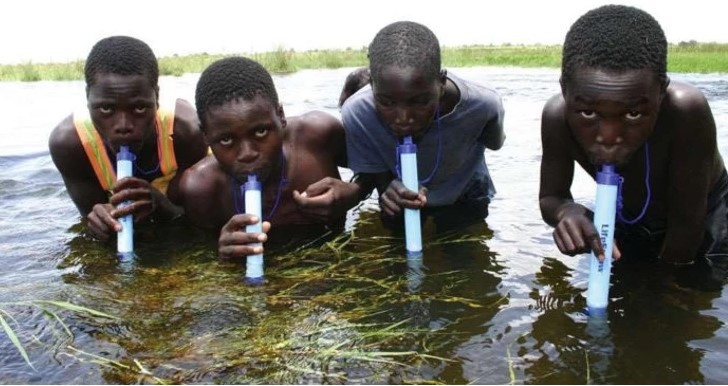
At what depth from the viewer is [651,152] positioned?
11.0ft

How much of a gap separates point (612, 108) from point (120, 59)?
277 centimetres

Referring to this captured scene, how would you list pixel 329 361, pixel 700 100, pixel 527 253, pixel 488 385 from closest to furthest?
pixel 488 385 < pixel 329 361 < pixel 700 100 < pixel 527 253

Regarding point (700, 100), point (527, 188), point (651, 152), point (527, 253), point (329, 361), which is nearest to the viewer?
point (329, 361)

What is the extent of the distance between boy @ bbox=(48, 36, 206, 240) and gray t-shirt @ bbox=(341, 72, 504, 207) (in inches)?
47.1

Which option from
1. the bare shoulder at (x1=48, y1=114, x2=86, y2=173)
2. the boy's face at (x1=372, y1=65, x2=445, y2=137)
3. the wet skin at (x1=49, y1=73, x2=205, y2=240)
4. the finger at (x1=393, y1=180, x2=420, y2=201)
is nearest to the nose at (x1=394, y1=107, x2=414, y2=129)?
the boy's face at (x1=372, y1=65, x2=445, y2=137)

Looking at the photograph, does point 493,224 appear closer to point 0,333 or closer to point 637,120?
point 637,120

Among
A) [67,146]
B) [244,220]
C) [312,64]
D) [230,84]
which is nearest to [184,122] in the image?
[67,146]

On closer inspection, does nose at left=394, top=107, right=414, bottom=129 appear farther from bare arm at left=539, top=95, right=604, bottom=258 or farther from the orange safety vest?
the orange safety vest

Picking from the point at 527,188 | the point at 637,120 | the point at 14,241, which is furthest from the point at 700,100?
the point at 14,241

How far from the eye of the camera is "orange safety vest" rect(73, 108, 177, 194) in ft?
14.9

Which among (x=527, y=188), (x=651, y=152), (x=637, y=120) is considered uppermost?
(x=637, y=120)

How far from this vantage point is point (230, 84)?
3611mm

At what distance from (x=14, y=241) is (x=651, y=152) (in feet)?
13.5

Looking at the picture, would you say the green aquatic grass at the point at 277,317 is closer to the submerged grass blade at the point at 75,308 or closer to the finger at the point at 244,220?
the submerged grass blade at the point at 75,308
